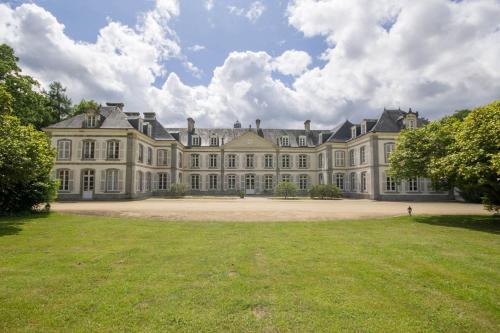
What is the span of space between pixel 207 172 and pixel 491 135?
2711 centimetres

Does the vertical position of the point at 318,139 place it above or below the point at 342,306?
above

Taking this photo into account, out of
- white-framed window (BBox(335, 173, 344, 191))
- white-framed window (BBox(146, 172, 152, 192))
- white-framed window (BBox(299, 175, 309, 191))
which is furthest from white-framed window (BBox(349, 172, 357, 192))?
white-framed window (BBox(146, 172, 152, 192))

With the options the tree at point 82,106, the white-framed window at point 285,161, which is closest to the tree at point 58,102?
the tree at point 82,106

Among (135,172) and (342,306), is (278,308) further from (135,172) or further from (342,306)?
(135,172)

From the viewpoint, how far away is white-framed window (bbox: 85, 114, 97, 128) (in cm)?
2314

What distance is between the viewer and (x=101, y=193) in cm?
2245

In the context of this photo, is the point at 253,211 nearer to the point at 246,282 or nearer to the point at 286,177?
the point at 246,282

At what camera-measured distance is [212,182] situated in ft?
106

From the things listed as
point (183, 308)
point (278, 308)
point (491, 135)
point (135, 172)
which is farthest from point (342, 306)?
point (135, 172)

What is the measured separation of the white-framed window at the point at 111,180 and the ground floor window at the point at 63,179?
3.39 m

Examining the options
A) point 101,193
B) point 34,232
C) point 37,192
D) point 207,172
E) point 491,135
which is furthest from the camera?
point 207,172

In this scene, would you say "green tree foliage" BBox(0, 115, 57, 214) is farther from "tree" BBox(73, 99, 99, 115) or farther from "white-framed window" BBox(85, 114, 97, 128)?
"tree" BBox(73, 99, 99, 115)

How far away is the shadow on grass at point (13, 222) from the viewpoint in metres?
7.55

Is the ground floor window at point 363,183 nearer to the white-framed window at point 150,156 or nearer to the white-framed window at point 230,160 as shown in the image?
the white-framed window at point 230,160
